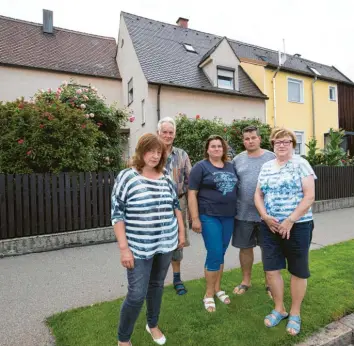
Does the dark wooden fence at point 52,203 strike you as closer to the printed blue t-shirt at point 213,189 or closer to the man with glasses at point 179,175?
the man with glasses at point 179,175

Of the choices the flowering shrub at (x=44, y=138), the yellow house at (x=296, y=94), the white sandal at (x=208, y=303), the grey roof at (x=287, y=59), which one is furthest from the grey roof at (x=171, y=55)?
the white sandal at (x=208, y=303)

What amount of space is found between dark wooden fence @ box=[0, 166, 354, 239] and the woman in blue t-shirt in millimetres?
3522

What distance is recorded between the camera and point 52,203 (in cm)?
563

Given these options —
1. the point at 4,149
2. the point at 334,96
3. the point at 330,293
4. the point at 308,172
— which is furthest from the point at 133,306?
the point at 334,96

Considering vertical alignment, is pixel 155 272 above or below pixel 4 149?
below

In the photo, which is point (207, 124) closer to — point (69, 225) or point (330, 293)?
point (69, 225)

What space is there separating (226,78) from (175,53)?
3.07 m

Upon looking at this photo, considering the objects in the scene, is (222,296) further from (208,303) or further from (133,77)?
(133,77)

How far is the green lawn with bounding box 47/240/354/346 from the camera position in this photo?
2.47 meters

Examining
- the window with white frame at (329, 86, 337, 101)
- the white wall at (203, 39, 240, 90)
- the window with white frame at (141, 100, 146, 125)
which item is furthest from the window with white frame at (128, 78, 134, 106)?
the window with white frame at (329, 86, 337, 101)

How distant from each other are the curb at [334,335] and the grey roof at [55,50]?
15.1 m

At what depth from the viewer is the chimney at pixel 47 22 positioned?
16.7 m

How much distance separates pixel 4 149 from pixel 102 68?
450 inches

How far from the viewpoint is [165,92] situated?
13.1m
